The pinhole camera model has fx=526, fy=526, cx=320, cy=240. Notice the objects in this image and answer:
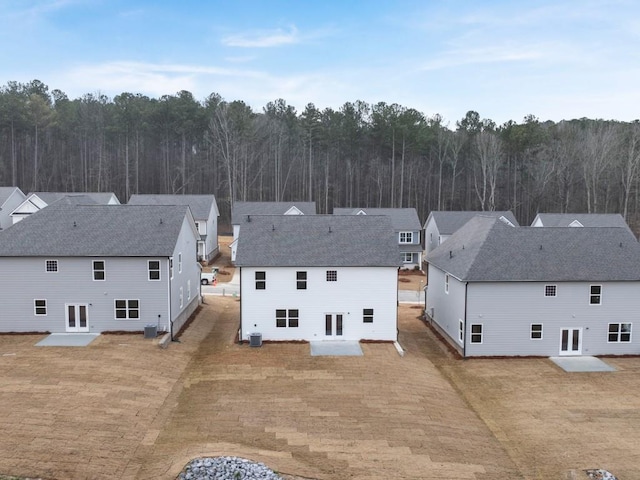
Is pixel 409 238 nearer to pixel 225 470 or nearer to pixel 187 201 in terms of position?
pixel 187 201

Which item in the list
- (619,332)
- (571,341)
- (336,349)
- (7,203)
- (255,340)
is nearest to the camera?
(336,349)

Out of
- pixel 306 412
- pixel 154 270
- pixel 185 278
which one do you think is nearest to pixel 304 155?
pixel 185 278

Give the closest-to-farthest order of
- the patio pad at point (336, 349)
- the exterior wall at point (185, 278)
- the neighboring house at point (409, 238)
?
the patio pad at point (336, 349)
the exterior wall at point (185, 278)
the neighboring house at point (409, 238)

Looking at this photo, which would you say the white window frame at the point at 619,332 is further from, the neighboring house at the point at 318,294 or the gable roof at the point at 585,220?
the gable roof at the point at 585,220

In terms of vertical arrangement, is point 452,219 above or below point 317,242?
below

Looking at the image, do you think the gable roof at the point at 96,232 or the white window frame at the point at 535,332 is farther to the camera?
the gable roof at the point at 96,232

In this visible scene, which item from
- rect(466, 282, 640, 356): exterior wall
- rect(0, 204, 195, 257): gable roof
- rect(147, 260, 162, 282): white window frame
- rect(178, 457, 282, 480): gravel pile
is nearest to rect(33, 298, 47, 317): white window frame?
rect(0, 204, 195, 257): gable roof

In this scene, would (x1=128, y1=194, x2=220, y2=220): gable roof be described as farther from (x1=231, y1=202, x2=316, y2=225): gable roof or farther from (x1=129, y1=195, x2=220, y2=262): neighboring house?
(x1=231, y1=202, x2=316, y2=225): gable roof

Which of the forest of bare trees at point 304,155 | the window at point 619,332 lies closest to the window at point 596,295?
the window at point 619,332
